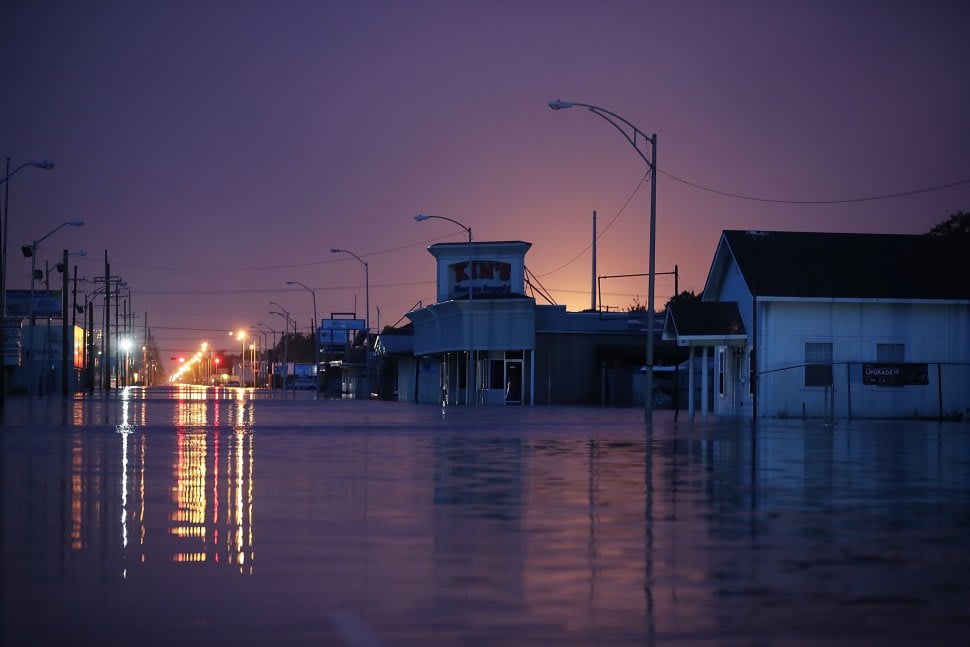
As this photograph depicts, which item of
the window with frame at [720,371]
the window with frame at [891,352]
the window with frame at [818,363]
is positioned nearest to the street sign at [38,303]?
the window with frame at [720,371]

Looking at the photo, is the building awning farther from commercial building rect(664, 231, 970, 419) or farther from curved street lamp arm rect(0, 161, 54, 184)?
curved street lamp arm rect(0, 161, 54, 184)

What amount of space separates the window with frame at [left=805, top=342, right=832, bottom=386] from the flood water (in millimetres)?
24648

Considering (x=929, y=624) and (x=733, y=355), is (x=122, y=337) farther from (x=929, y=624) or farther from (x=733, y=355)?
(x=929, y=624)

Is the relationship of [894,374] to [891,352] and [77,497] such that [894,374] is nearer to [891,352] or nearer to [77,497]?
[891,352]

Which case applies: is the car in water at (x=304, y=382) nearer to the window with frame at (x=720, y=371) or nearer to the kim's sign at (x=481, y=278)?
the kim's sign at (x=481, y=278)

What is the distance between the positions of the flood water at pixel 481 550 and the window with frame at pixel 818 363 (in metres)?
24.6

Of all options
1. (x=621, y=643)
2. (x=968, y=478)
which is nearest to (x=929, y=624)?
(x=621, y=643)

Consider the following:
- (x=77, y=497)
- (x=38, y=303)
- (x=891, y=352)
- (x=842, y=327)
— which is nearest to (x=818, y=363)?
(x=842, y=327)

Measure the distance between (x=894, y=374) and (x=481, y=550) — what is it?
36080mm

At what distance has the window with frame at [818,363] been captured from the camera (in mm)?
45469

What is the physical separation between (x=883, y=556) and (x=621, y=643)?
151 inches

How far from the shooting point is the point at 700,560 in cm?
973

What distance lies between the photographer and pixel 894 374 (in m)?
43.8

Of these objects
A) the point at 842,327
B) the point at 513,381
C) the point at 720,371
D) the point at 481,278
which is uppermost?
the point at 481,278
